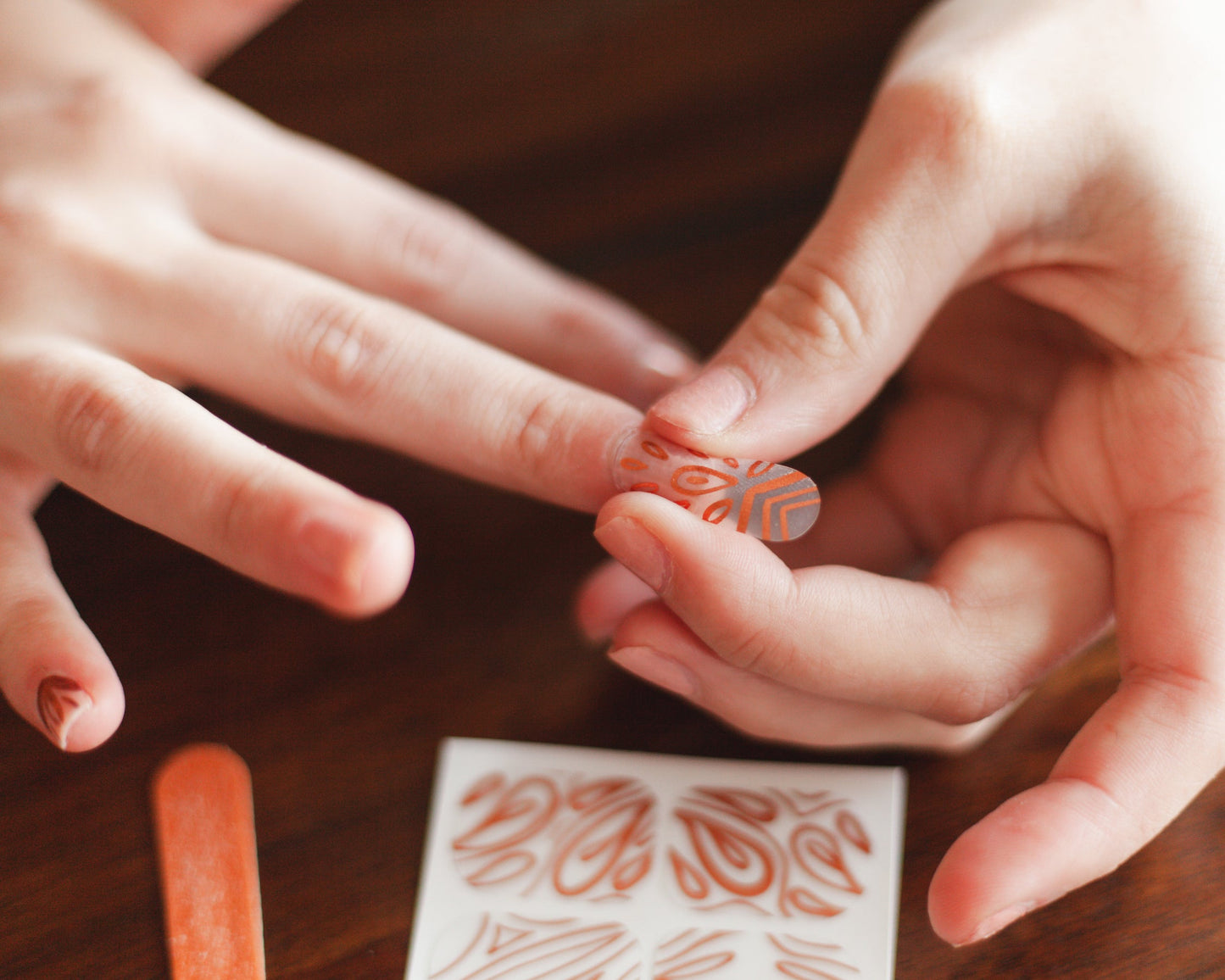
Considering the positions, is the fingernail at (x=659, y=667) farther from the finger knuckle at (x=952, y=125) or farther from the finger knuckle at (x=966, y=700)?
the finger knuckle at (x=952, y=125)

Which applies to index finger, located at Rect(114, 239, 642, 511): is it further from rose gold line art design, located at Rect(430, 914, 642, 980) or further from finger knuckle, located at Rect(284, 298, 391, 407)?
rose gold line art design, located at Rect(430, 914, 642, 980)

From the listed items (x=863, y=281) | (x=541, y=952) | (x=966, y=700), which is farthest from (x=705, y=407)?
(x=541, y=952)

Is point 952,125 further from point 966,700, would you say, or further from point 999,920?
point 999,920

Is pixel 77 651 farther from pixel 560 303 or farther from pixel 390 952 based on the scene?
pixel 560 303

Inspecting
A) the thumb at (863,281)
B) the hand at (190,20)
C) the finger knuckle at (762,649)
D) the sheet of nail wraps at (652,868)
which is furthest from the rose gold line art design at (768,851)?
the hand at (190,20)

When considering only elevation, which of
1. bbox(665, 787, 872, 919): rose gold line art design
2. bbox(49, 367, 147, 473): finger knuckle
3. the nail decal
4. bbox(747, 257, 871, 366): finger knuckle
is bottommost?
bbox(665, 787, 872, 919): rose gold line art design

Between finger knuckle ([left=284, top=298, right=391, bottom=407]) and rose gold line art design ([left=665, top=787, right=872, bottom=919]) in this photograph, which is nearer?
rose gold line art design ([left=665, top=787, right=872, bottom=919])

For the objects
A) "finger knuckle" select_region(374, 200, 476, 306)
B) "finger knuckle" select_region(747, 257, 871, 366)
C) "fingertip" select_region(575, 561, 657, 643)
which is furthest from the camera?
"finger knuckle" select_region(374, 200, 476, 306)

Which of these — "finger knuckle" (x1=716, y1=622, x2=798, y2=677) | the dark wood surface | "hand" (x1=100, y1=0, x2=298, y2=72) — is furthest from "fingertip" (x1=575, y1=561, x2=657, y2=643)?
"hand" (x1=100, y1=0, x2=298, y2=72)
